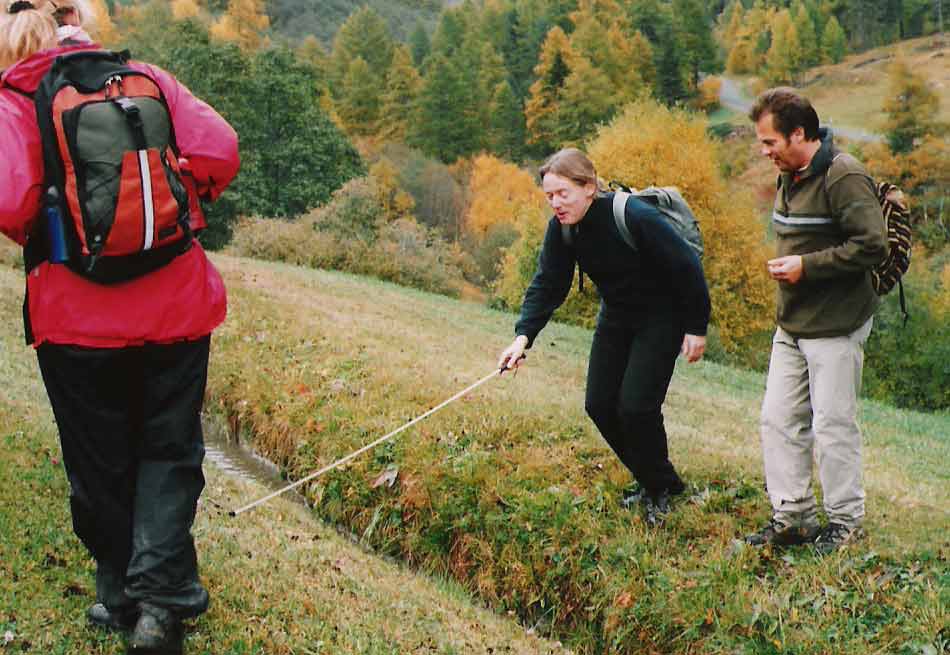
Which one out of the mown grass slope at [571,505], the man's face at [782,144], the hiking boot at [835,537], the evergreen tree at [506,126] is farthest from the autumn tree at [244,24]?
the hiking boot at [835,537]

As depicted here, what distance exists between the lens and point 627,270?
19.6 feet

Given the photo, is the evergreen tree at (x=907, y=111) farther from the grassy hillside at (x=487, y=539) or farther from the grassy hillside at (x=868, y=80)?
the grassy hillside at (x=487, y=539)

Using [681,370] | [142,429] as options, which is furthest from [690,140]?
[142,429]

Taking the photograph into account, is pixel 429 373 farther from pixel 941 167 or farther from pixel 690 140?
pixel 941 167

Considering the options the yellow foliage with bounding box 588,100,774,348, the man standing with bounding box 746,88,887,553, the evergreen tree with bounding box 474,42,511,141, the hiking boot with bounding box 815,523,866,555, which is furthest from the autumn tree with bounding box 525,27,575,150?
the hiking boot with bounding box 815,523,866,555

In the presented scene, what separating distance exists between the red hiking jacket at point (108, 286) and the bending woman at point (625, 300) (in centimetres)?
237

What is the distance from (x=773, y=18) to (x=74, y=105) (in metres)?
126

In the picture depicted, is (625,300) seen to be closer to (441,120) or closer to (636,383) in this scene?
(636,383)

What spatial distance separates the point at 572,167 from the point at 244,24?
118334 millimetres

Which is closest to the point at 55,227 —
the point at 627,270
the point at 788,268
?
the point at 627,270

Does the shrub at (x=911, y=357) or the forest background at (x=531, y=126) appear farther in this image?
the shrub at (x=911, y=357)

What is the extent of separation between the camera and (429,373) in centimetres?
1095

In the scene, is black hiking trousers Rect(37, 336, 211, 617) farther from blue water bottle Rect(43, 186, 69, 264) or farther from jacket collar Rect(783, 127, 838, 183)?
jacket collar Rect(783, 127, 838, 183)

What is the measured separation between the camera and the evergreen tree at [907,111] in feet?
215
